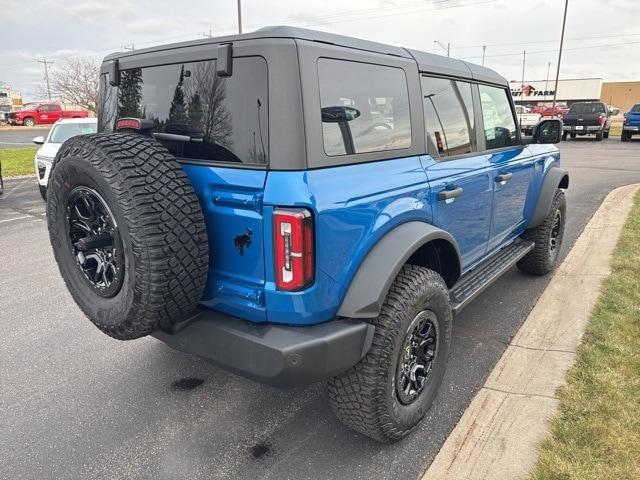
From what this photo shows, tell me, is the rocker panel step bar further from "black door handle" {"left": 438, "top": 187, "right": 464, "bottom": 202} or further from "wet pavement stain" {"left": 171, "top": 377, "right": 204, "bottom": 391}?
"wet pavement stain" {"left": 171, "top": 377, "right": 204, "bottom": 391}

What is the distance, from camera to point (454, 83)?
10.6ft

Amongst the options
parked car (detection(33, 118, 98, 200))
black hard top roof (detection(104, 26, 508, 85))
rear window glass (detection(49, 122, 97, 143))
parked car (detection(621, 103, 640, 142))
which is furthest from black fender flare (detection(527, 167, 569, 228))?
parked car (detection(621, 103, 640, 142))

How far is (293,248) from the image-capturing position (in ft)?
6.47

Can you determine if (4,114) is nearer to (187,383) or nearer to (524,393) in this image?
(187,383)

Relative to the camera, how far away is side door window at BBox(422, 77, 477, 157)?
114 inches

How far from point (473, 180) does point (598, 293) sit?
2040mm

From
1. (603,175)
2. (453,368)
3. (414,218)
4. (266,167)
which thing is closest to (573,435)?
(453,368)

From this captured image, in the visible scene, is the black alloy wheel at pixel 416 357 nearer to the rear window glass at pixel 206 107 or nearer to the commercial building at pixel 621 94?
the rear window glass at pixel 206 107

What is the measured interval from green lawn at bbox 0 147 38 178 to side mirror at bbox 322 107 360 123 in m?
13.0

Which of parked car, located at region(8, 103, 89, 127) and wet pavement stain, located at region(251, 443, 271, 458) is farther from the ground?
parked car, located at region(8, 103, 89, 127)

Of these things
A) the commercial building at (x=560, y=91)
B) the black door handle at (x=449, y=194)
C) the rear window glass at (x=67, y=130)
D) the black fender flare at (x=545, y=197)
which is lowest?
the black fender flare at (x=545, y=197)

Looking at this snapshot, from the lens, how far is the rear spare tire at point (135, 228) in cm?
198

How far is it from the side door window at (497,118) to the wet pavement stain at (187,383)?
266 cm

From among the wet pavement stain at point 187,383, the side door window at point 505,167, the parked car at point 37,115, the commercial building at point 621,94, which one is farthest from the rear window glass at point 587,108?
the commercial building at point 621,94
